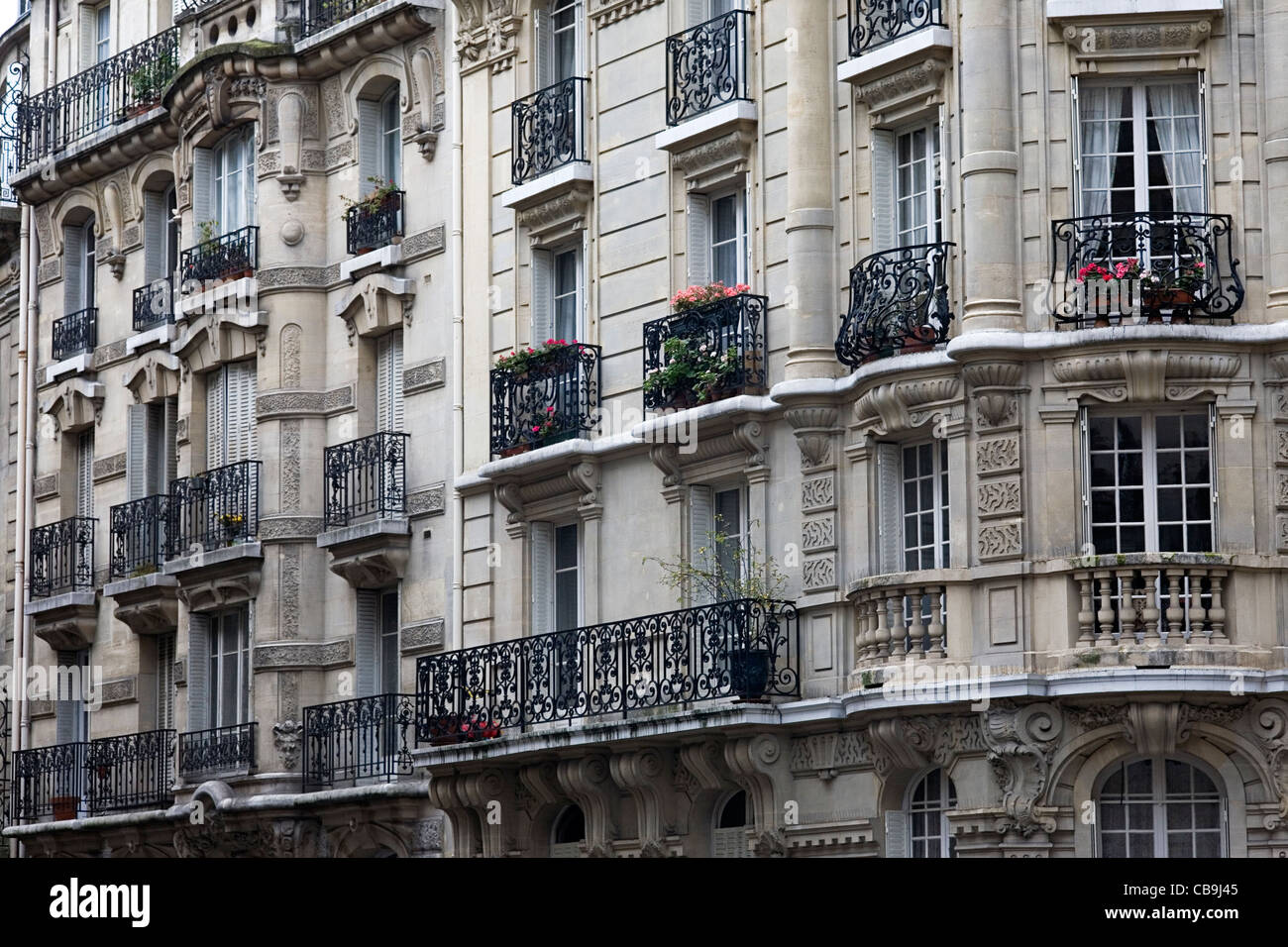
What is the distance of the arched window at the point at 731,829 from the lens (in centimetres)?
2641

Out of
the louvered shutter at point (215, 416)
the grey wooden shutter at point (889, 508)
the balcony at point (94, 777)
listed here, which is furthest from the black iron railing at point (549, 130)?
the balcony at point (94, 777)

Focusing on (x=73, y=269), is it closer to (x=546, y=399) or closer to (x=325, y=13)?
(x=325, y=13)

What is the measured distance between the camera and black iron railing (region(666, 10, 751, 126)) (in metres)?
26.8

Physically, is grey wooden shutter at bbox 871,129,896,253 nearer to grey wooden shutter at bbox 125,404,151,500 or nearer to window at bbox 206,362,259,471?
window at bbox 206,362,259,471

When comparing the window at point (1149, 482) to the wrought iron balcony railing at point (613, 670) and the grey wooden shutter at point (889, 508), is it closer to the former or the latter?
the grey wooden shutter at point (889, 508)

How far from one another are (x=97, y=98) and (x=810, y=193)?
14938 millimetres

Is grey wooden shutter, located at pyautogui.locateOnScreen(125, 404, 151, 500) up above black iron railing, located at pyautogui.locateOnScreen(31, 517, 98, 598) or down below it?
above

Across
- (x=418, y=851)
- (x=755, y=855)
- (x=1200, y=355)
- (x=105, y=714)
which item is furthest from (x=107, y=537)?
(x=1200, y=355)

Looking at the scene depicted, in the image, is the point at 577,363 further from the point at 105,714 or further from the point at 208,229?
the point at 105,714

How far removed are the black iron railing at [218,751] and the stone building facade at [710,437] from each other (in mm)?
96

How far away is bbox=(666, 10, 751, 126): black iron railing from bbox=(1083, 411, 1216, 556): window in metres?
5.51

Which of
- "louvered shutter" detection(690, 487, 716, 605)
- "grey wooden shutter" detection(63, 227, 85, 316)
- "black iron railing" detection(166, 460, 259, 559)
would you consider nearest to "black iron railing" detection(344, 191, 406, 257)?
"black iron railing" detection(166, 460, 259, 559)

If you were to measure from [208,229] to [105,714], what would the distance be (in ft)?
22.1
